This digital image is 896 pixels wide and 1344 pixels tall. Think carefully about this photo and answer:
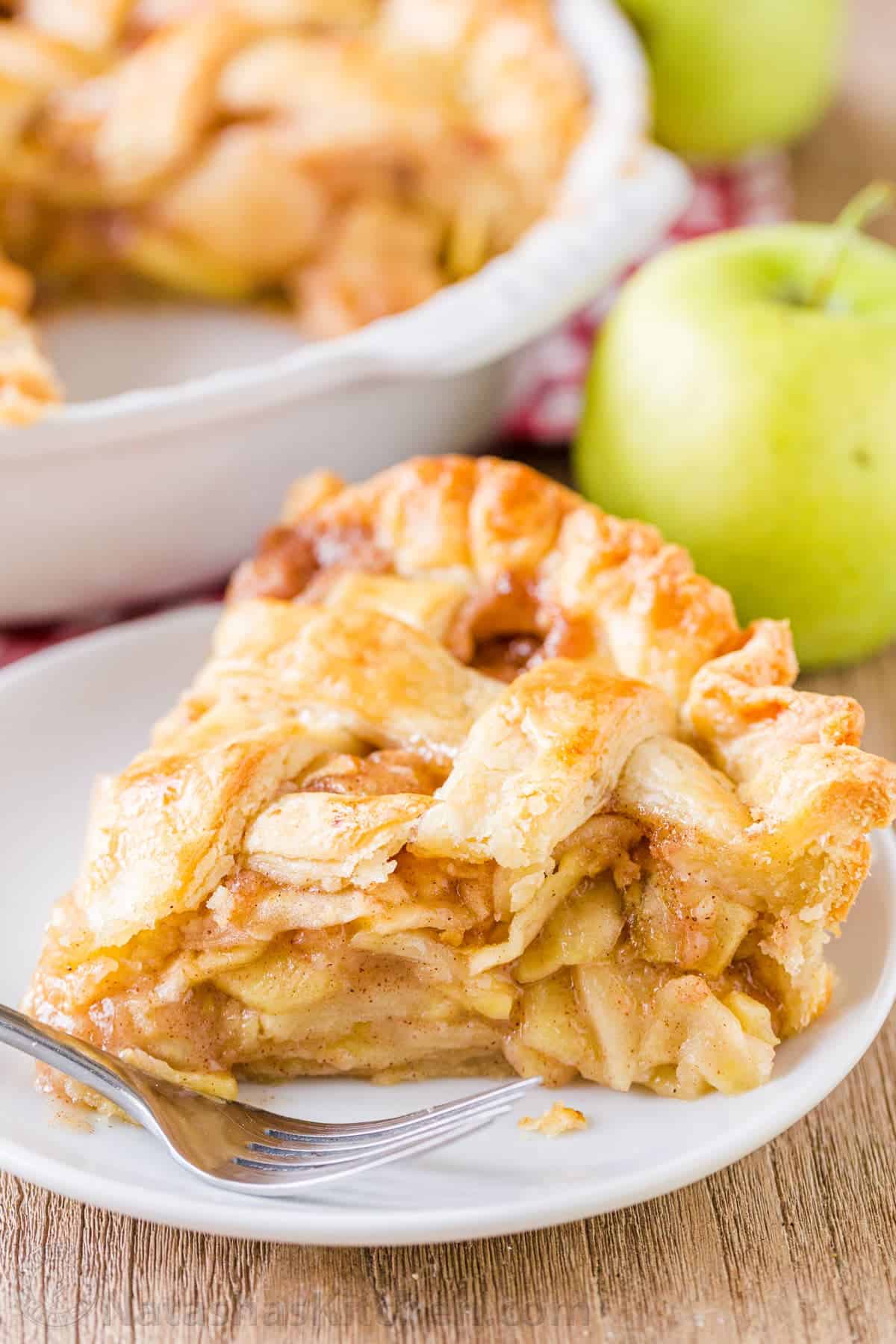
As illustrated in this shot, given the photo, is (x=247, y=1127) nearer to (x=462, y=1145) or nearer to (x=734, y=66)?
(x=462, y=1145)

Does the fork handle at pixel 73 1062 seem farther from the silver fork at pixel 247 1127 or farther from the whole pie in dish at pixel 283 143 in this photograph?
the whole pie in dish at pixel 283 143

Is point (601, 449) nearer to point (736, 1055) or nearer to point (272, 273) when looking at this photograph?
point (272, 273)

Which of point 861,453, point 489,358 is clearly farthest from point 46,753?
point 861,453

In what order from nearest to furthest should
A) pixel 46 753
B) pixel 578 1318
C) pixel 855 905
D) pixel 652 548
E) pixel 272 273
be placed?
pixel 578 1318 < pixel 855 905 < pixel 652 548 < pixel 46 753 < pixel 272 273

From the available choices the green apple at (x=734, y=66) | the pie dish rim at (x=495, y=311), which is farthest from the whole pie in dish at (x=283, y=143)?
the green apple at (x=734, y=66)

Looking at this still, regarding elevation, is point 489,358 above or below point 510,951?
above

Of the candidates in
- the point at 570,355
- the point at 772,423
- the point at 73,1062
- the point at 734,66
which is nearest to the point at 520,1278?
the point at 73,1062

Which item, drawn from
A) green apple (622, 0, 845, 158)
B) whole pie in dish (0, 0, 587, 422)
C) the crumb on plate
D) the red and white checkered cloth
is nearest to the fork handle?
the crumb on plate
